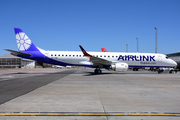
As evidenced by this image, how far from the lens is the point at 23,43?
2298 cm

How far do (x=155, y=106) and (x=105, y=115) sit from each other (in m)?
2.01

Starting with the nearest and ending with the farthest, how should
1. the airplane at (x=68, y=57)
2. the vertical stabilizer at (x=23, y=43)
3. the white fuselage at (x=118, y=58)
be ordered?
the airplane at (x=68, y=57)
the white fuselage at (x=118, y=58)
the vertical stabilizer at (x=23, y=43)

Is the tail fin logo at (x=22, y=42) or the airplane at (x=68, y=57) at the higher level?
the tail fin logo at (x=22, y=42)

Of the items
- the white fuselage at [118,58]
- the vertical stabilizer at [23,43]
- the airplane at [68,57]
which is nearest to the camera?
the airplane at [68,57]

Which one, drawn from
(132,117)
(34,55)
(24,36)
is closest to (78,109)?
(132,117)

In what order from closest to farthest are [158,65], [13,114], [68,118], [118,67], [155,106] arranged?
[68,118], [13,114], [155,106], [118,67], [158,65]

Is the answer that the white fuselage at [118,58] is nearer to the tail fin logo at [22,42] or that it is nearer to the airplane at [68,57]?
the airplane at [68,57]

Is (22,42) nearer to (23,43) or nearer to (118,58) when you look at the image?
(23,43)

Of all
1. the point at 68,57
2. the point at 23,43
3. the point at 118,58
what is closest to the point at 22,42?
the point at 23,43

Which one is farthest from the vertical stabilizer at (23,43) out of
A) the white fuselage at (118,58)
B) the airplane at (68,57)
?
the white fuselage at (118,58)

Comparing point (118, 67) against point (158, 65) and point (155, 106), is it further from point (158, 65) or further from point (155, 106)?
point (155, 106)

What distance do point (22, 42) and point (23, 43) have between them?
233mm

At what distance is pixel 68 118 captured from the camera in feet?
12.7

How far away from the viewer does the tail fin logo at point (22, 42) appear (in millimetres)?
22984
